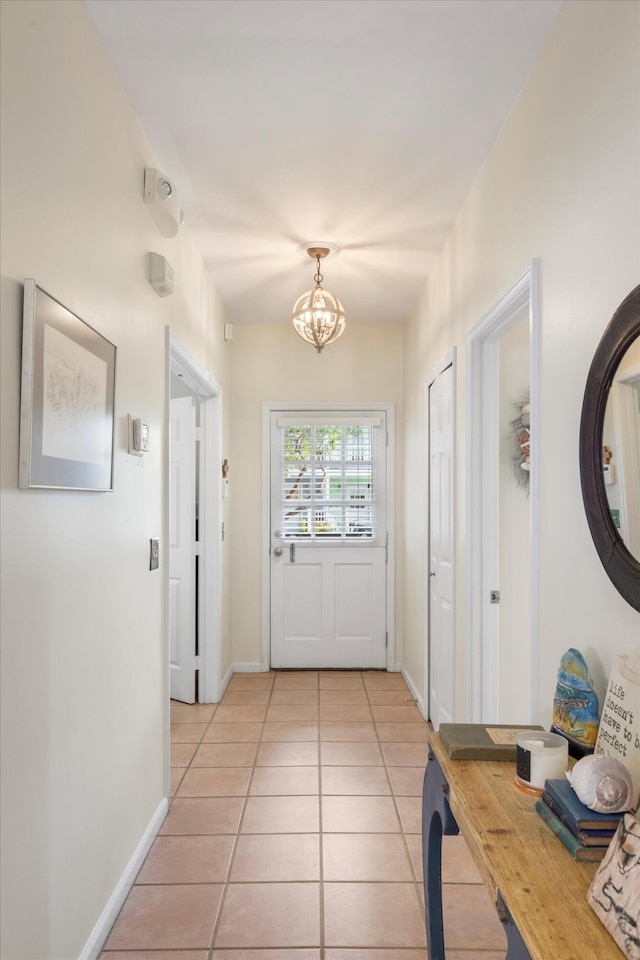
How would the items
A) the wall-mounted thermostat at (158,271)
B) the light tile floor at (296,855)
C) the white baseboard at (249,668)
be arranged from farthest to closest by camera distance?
the white baseboard at (249,668) < the wall-mounted thermostat at (158,271) < the light tile floor at (296,855)

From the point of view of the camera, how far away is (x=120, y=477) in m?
2.20

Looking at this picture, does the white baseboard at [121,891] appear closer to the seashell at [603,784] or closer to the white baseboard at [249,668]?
the seashell at [603,784]

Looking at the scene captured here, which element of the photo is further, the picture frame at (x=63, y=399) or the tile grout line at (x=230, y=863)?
the tile grout line at (x=230, y=863)

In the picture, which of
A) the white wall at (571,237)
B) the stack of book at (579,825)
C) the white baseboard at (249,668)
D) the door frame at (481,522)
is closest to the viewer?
the stack of book at (579,825)

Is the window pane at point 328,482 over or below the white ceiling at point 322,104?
below

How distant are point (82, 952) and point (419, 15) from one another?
2794 millimetres

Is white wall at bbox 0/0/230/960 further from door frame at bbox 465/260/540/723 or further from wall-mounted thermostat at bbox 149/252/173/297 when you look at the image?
door frame at bbox 465/260/540/723

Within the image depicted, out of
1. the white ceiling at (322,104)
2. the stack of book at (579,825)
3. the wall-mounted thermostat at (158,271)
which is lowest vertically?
the stack of book at (579,825)

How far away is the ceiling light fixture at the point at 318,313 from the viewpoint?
3463mm

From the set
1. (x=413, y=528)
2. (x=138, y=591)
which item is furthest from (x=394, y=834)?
(x=413, y=528)

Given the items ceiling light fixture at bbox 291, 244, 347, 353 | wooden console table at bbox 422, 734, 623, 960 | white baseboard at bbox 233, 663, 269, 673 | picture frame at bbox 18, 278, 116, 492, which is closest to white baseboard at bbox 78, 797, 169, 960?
wooden console table at bbox 422, 734, 623, 960

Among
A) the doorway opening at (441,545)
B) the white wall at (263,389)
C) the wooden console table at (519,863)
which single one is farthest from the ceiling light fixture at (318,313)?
the wooden console table at (519,863)

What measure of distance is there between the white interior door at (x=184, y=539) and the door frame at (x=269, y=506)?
0.90 meters

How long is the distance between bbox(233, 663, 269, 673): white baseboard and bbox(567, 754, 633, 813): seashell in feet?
13.2
